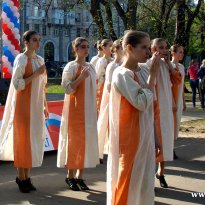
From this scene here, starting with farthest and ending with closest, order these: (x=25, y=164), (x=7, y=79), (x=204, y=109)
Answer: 1. (x=204, y=109)
2. (x=7, y=79)
3. (x=25, y=164)

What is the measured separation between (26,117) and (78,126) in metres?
0.67

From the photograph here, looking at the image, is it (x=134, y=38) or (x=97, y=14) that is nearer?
(x=134, y=38)

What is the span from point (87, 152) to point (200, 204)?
61.6 inches

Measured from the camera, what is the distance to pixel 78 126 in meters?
6.13

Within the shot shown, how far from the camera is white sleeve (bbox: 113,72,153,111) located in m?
3.94

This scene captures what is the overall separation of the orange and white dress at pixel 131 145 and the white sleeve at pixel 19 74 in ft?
6.41

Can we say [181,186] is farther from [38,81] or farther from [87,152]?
[38,81]

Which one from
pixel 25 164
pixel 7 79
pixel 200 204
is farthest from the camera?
pixel 7 79

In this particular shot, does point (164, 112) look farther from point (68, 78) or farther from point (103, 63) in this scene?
point (103, 63)

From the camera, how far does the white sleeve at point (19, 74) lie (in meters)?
5.78

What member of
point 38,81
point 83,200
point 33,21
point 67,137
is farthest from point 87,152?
point 33,21

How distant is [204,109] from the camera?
17.0 m

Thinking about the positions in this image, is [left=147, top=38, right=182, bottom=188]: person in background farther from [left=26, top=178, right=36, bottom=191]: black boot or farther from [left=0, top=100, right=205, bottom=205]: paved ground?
[left=26, top=178, right=36, bottom=191]: black boot

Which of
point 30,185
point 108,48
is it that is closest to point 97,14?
point 108,48
